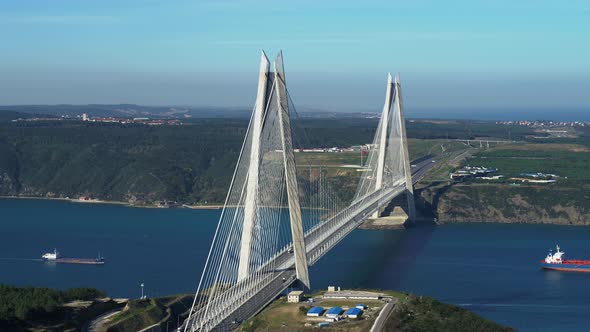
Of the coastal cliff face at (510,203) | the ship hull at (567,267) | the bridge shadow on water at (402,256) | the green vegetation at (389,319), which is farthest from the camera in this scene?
the coastal cliff face at (510,203)

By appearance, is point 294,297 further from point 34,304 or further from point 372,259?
point 372,259

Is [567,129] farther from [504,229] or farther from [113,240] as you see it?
[113,240]

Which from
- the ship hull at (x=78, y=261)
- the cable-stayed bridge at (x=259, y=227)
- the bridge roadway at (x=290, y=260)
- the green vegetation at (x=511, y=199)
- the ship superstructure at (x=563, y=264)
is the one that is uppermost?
the cable-stayed bridge at (x=259, y=227)

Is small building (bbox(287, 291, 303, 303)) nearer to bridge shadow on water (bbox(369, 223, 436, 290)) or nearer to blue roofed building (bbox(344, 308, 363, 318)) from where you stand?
blue roofed building (bbox(344, 308, 363, 318))

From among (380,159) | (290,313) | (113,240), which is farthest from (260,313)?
(380,159)

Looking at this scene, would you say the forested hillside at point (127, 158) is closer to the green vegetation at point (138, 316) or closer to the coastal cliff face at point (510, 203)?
the coastal cliff face at point (510, 203)

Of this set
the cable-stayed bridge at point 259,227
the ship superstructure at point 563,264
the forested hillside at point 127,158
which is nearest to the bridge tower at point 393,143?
the forested hillside at point 127,158

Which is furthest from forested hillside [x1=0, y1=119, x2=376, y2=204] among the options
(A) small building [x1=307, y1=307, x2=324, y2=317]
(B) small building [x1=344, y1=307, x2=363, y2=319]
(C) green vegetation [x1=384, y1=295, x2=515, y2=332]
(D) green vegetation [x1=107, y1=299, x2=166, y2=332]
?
(A) small building [x1=307, y1=307, x2=324, y2=317]

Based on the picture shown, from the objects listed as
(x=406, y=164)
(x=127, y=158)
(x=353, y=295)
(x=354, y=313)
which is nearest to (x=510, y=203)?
(x=406, y=164)
